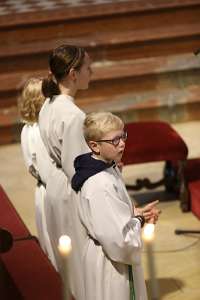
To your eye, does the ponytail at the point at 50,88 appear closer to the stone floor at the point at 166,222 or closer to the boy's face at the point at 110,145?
the boy's face at the point at 110,145

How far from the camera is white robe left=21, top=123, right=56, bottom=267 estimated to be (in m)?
5.03

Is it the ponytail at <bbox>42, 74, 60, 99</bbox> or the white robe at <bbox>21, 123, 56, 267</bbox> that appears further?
the white robe at <bbox>21, 123, 56, 267</bbox>

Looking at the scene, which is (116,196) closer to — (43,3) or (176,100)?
(176,100)

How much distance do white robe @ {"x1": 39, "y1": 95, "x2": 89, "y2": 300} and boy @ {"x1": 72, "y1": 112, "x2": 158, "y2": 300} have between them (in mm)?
417

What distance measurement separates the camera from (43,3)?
9594 mm

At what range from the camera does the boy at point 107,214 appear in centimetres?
361

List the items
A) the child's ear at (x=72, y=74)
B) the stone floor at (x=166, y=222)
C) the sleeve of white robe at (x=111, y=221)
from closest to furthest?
the sleeve of white robe at (x=111, y=221), the child's ear at (x=72, y=74), the stone floor at (x=166, y=222)

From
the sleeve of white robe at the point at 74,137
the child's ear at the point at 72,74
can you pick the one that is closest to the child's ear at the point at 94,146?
the sleeve of white robe at the point at 74,137

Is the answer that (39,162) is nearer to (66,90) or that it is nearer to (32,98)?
(32,98)

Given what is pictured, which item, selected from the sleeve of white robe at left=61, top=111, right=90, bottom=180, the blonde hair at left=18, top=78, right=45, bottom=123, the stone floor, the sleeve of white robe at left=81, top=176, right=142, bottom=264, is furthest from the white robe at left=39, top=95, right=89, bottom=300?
the stone floor

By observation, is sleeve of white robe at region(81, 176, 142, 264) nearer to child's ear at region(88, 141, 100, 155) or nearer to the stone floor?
child's ear at region(88, 141, 100, 155)

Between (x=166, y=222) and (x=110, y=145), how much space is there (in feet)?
10.2

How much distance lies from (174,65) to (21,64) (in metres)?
1.83

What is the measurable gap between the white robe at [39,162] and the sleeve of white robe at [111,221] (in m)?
1.36
